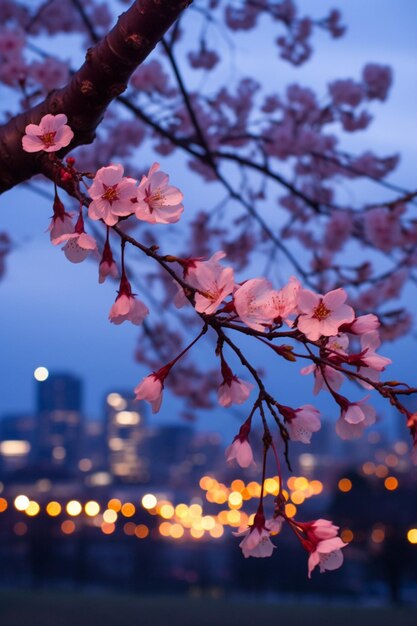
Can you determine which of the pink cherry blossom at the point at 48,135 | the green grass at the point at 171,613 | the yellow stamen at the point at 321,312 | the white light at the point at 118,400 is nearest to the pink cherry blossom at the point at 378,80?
the white light at the point at 118,400

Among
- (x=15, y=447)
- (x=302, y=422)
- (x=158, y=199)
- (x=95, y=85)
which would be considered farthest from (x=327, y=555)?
(x=15, y=447)

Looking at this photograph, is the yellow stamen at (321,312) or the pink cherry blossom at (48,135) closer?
the yellow stamen at (321,312)

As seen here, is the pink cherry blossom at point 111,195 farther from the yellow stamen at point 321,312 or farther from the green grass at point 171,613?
the green grass at point 171,613

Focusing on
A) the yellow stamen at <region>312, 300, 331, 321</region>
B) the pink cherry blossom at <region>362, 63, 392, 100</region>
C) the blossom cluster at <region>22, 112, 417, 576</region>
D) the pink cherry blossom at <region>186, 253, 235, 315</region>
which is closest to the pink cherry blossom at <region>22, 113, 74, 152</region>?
the blossom cluster at <region>22, 112, 417, 576</region>

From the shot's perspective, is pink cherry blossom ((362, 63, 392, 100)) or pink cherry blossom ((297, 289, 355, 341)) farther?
pink cherry blossom ((362, 63, 392, 100))

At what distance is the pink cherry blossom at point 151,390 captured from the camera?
2.64ft

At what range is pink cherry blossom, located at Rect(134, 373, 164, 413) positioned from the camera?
2.64ft

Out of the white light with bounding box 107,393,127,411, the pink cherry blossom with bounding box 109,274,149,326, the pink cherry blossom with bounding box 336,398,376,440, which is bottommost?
the pink cherry blossom with bounding box 336,398,376,440

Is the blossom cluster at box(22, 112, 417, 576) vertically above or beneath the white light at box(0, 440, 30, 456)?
beneath

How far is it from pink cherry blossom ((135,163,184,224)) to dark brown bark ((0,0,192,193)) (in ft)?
0.75

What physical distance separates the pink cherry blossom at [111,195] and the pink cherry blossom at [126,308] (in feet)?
0.23

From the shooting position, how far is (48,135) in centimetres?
87

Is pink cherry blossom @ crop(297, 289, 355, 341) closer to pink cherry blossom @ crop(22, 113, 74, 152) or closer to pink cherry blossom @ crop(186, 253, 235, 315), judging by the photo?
pink cherry blossom @ crop(186, 253, 235, 315)

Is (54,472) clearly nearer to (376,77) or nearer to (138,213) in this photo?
(376,77)
